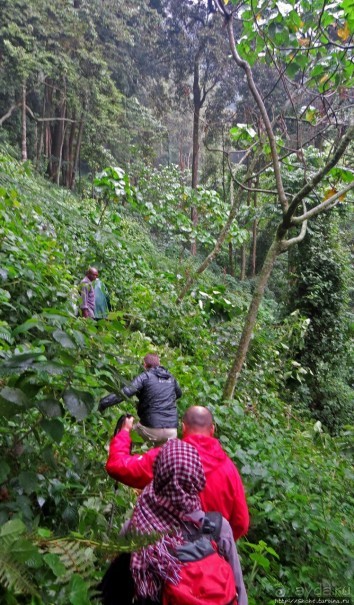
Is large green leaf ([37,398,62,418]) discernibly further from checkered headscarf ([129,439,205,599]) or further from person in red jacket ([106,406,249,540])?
person in red jacket ([106,406,249,540])

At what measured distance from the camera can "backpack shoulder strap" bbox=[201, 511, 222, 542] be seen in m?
1.81

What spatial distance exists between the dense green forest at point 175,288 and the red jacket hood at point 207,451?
521mm

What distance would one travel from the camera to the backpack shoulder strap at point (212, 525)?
5.93 feet

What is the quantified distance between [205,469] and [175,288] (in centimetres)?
878

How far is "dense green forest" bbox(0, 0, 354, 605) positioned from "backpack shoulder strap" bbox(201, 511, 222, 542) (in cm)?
33

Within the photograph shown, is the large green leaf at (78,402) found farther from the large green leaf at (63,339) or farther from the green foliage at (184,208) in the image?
the green foliage at (184,208)

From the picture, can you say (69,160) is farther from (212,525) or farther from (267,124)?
(212,525)

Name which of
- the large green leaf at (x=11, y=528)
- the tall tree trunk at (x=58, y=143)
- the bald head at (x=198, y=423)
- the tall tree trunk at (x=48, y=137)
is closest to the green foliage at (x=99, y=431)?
the large green leaf at (x=11, y=528)

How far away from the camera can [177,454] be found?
1.83 metres

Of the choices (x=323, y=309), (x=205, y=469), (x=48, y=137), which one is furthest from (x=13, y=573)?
(x=48, y=137)

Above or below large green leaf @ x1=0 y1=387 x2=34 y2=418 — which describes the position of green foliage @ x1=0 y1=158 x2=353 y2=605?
below

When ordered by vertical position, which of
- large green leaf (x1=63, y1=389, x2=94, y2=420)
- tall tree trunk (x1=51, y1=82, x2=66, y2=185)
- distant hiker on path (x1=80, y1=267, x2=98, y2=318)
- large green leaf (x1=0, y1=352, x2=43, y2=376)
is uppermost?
tall tree trunk (x1=51, y1=82, x2=66, y2=185)

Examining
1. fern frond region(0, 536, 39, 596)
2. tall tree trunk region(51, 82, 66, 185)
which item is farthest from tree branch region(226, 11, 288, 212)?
tall tree trunk region(51, 82, 66, 185)

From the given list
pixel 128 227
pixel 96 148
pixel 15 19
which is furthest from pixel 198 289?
pixel 96 148
